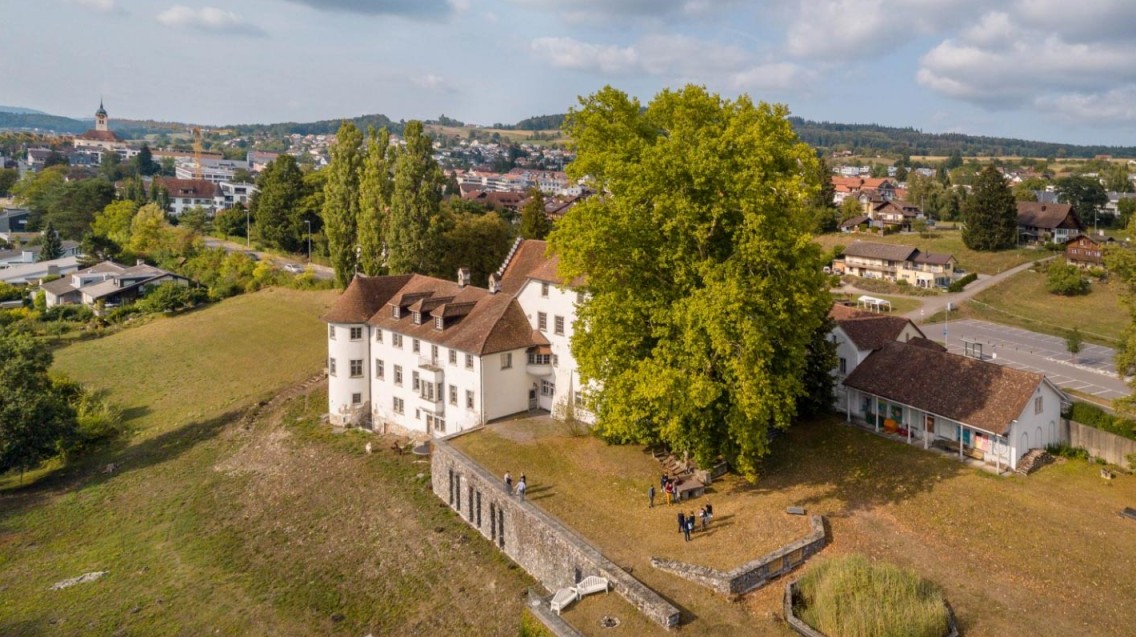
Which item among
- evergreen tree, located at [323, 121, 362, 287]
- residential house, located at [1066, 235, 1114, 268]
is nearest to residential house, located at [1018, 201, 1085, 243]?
residential house, located at [1066, 235, 1114, 268]

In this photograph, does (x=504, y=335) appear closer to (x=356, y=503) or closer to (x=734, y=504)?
(x=356, y=503)

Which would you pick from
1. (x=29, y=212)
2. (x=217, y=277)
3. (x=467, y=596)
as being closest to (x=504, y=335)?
(x=467, y=596)

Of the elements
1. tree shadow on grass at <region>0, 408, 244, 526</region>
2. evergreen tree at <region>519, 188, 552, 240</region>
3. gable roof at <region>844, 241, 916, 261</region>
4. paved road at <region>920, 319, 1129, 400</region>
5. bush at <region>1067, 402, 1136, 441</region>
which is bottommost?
tree shadow on grass at <region>0, 408, 244, 526</region>

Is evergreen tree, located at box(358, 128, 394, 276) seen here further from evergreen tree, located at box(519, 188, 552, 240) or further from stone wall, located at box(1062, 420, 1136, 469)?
stone wall, located at box(1062, 420, 1136, 469)

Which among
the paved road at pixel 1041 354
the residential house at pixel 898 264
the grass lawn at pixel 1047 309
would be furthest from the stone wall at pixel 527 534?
the residential house at pixel 898 264

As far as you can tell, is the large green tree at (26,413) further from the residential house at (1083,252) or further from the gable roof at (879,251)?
the residential house at (1083,252)

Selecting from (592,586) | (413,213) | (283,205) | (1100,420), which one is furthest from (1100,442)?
(283,205)
